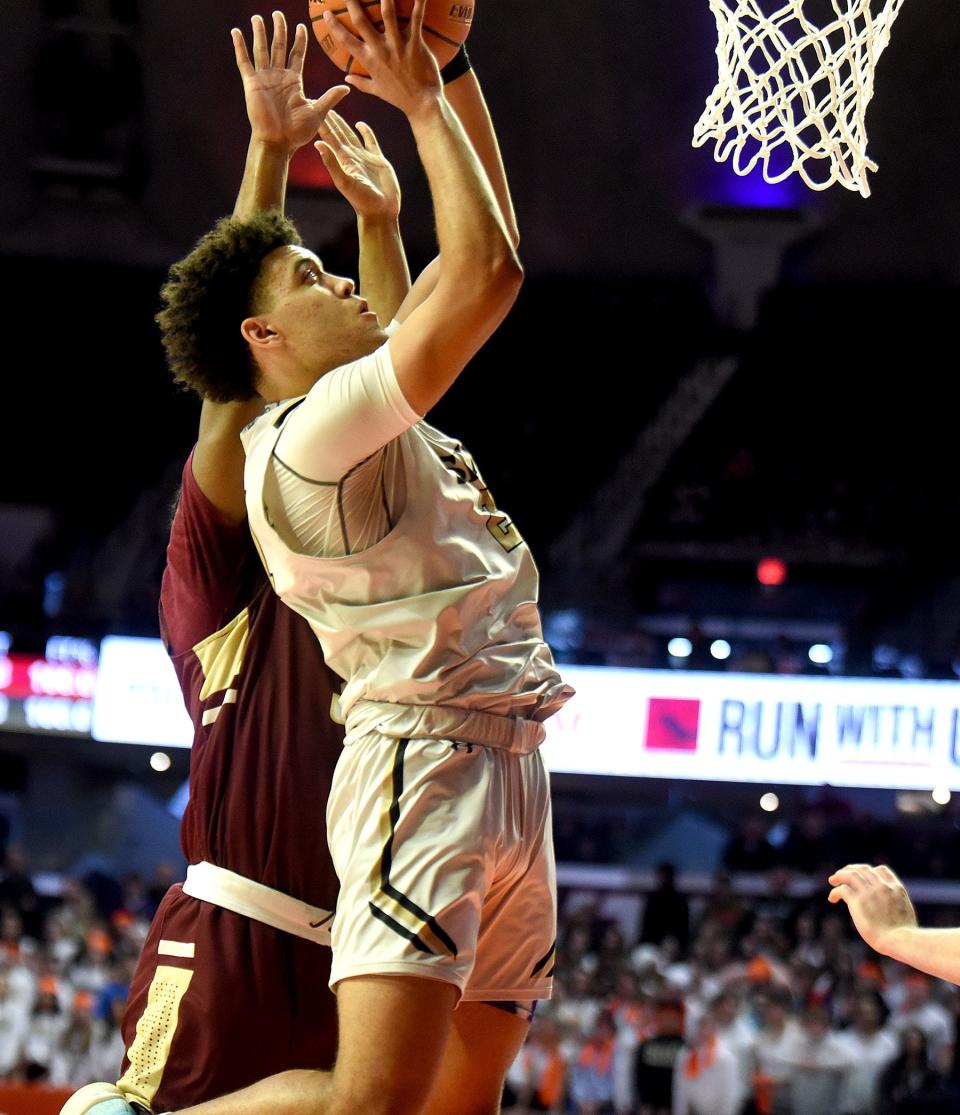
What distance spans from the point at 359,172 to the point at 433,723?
4.28 feet

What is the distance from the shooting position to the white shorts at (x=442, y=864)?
2.39 m

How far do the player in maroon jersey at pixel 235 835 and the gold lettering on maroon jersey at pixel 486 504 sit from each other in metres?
0.39

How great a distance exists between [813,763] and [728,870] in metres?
1.26

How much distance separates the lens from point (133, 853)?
1519 centimetres

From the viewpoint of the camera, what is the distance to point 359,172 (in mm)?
3271

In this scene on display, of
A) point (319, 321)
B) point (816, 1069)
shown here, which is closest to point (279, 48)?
point (319, 321)

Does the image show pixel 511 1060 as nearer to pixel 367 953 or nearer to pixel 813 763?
pixel 367 953

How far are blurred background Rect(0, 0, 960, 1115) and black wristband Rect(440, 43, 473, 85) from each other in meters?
6.77

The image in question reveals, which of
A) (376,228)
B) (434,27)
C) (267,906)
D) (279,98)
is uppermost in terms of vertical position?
(434,27)

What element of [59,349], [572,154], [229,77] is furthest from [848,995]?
[59,349]

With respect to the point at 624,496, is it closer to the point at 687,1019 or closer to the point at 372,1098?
the point at 687,1019

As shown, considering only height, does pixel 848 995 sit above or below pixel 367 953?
below

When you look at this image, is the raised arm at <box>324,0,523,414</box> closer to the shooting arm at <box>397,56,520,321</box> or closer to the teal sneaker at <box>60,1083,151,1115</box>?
the shooting arm at <box>397,56,520,321</box>

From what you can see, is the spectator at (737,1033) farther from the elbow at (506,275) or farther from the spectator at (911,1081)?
the elbow at (506,275)
